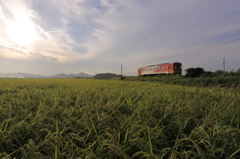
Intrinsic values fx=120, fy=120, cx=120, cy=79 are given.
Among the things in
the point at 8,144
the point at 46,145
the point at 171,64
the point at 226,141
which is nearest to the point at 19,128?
the point at 8,144

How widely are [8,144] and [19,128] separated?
0.69ft

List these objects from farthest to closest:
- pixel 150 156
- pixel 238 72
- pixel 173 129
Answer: pixel 238 72 → pixel 173 129 → pixel 150 156

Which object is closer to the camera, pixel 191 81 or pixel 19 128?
pixel 19 128

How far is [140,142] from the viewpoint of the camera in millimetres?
1102

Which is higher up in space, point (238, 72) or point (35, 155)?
point (238, 72)

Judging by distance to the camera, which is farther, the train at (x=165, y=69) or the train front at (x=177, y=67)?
the train at (x=165, y=69)

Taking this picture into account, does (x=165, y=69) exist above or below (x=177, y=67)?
below

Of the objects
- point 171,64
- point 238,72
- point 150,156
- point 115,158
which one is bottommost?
point 115,158

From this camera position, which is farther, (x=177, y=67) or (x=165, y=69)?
(x=165, y=69)

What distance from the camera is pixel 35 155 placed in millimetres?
976

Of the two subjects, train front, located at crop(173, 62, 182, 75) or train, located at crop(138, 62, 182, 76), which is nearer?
train front, located at crop(173, 62, 182, 75)

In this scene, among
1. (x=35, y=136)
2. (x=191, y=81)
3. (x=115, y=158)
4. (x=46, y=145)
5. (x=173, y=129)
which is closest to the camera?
(x=115, y=158)

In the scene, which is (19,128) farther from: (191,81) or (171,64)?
(171,64)

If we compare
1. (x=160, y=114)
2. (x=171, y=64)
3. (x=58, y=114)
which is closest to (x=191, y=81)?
(x=171, y=64)
